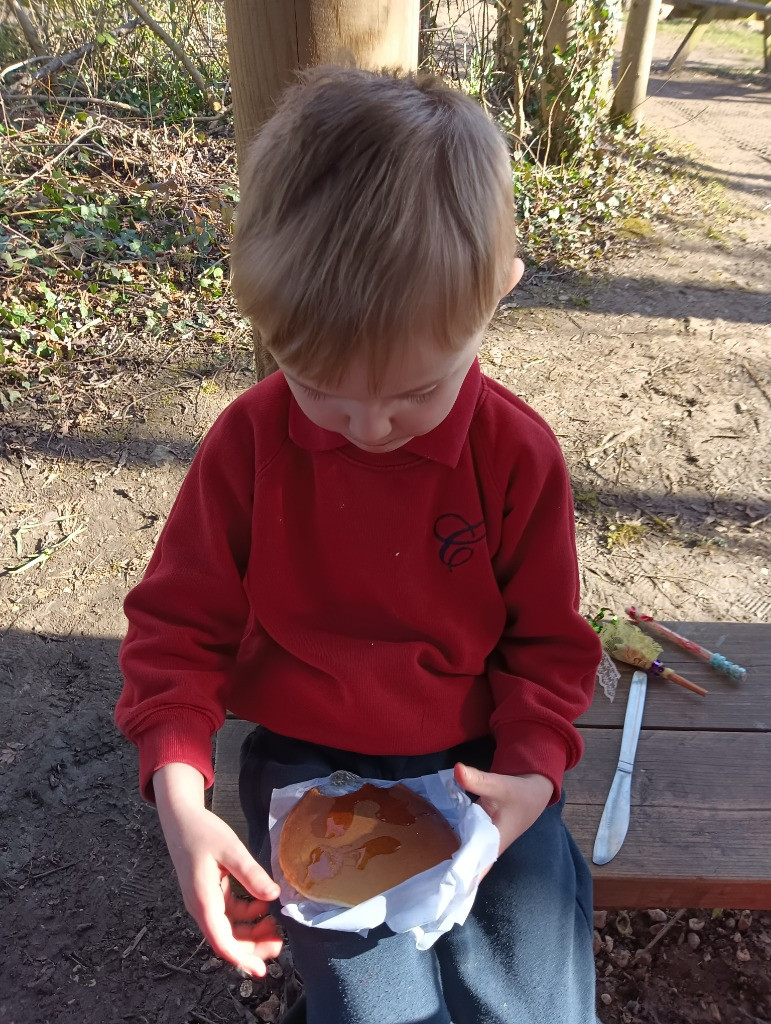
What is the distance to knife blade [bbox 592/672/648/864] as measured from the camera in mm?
1534

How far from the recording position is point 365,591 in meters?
1.37

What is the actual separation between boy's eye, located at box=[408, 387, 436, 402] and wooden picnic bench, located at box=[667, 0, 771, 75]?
7.15 metres

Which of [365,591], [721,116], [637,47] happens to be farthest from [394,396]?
[721,116]

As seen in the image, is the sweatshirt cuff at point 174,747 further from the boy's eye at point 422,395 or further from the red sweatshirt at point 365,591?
the boy's eye at point 422,395

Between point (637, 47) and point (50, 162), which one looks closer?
point (50, 162)

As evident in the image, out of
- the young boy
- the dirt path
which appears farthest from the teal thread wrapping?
the dirt path

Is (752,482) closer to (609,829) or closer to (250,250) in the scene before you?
(609,829)

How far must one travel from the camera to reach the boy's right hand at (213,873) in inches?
46.7

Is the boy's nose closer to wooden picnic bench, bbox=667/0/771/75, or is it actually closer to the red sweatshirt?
the red sweatshirt

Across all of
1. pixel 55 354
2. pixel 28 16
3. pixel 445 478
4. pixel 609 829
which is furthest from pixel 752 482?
pixel 28 16

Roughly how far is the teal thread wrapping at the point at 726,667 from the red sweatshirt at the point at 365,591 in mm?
571

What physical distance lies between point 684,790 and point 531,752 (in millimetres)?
502

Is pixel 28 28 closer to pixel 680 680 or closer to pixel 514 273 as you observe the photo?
pixel 514 273

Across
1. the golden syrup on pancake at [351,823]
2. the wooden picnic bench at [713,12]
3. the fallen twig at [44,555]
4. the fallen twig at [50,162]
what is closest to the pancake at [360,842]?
the golden syrup on pancake at [351,823]
